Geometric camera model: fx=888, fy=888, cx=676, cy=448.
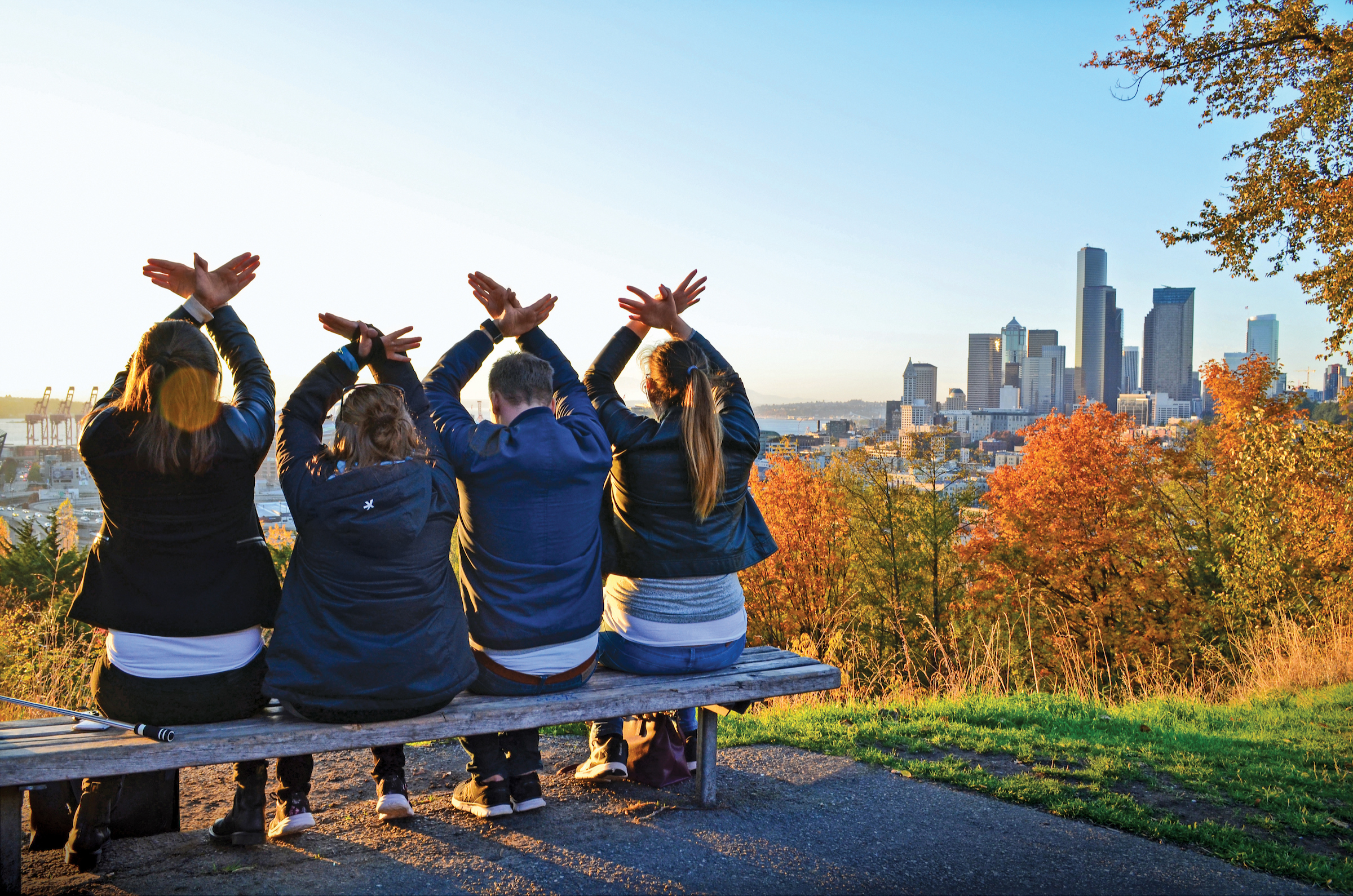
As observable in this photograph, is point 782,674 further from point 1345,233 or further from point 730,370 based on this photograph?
point 1345,233

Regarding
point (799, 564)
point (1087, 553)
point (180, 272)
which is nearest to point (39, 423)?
point (799, 564)

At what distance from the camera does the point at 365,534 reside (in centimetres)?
303

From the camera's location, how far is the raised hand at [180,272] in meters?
3.42

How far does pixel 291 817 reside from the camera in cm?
329

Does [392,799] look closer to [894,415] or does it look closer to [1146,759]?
[1146,759]

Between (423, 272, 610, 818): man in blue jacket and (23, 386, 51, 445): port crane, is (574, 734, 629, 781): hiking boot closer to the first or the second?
(423, 272, 610, 818): man in blue jacket

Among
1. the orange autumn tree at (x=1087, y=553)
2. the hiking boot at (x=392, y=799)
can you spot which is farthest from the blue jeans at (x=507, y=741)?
the orange autumn tree at (x=1087, y=553)

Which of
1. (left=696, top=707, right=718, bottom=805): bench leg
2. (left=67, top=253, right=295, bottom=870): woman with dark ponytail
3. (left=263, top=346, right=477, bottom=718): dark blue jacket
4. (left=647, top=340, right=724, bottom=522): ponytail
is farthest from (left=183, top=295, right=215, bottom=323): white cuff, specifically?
(left=696, top=707, right=718, bottom=805): bench leg

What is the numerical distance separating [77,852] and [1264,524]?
1813 cm

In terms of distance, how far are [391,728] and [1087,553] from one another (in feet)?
92.3

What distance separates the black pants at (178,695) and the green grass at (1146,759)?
259 cm

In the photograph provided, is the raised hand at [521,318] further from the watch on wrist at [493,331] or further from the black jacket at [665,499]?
the black jacket at [665,499]

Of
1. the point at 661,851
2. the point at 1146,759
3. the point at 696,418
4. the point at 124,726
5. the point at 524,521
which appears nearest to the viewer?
the point at 124,726

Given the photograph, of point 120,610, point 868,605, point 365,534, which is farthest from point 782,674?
point 868,605
